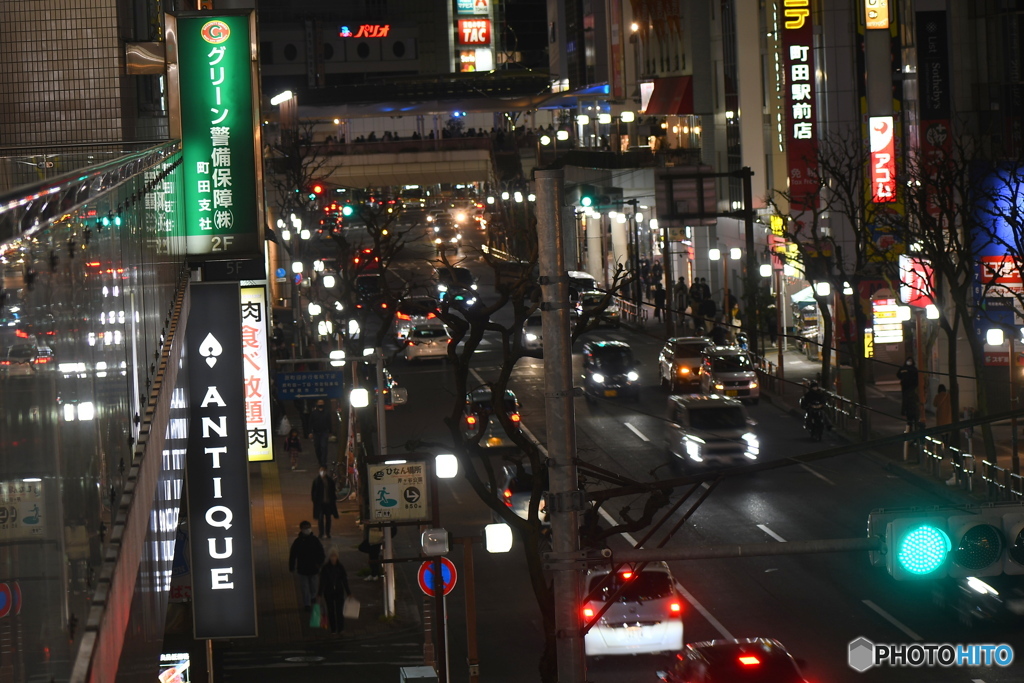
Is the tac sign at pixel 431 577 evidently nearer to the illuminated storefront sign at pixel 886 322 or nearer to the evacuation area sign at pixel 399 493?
the evacuation area sign at pixel 399 493

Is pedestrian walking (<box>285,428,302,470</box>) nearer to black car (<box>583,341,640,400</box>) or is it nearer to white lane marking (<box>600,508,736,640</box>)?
black car (<box>583,341,640,400</box>)

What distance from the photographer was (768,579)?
24.0 metres

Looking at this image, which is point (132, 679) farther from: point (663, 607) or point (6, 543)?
point (663, 607)

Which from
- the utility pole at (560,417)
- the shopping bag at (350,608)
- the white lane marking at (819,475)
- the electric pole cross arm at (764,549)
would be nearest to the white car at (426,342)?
the white lane marking at (819,475)

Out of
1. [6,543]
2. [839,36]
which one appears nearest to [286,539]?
[6,543]

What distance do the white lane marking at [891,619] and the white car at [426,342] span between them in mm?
30740

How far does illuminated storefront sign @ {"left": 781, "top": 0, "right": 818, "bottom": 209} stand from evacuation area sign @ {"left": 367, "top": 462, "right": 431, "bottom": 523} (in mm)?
27166

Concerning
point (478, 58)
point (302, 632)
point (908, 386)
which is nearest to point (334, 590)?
point (302, 632)

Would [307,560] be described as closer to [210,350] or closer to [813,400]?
[210,350]

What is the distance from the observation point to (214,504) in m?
13.5

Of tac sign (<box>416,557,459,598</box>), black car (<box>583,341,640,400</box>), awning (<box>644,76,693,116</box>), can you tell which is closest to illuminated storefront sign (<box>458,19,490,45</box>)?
awning (<box>644,76,693,116</box>)

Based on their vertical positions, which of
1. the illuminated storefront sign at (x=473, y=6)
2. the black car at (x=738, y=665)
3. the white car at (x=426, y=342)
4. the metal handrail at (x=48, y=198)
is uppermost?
the illuminated storefront sign at (x=473, y=6)

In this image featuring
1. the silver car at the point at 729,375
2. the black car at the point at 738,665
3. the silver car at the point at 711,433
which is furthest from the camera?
the silver car at the point at 729,375

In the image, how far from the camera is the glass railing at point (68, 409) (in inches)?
152
